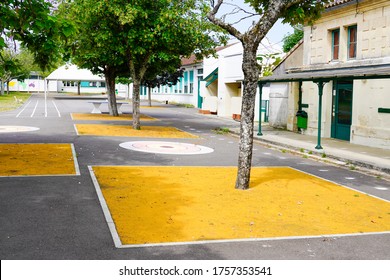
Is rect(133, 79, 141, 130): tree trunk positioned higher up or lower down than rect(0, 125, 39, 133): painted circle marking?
higher up

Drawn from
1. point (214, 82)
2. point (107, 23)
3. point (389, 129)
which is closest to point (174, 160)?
point (389, 129)

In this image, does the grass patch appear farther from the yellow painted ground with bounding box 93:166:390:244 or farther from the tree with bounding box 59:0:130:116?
the yellow painted ground with bounding box 93:166:390:244

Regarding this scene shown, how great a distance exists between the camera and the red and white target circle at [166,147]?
1594 cm

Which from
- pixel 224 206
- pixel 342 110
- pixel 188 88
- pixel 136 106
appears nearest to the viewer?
pixel 224 206

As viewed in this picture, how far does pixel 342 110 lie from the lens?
20.4 meters

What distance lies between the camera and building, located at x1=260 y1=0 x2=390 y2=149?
17422 millimetres

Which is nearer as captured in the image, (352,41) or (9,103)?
(352,41)

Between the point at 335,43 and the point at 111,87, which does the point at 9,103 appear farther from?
the point at 335,43

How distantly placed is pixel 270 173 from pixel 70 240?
23.5 feet

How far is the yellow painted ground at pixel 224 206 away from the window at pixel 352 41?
9186mm

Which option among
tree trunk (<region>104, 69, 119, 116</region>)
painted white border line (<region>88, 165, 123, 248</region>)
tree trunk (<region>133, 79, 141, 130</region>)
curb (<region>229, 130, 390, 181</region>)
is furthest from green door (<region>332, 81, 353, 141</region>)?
tree trunk (<region>104, 69, 119, 116</region>)

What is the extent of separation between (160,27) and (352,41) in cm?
788

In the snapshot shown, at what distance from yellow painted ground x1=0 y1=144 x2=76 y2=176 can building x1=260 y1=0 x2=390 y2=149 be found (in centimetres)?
843

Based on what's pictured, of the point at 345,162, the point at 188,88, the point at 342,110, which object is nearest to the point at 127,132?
the point at 342,110
